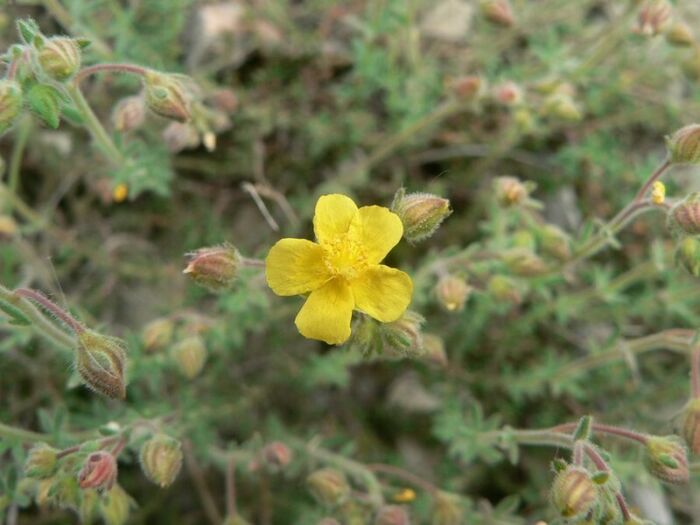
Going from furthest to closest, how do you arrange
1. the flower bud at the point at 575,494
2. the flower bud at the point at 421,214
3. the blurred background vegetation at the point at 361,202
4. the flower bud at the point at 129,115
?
the blurred background vegetation at the point at 361,202 < the flower bud at the point at 129,115 < the flower bud at the point at 421,214 < the flower bud at the point at 575,494

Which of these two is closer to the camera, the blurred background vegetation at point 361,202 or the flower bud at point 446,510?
the flower bud at point 446,510

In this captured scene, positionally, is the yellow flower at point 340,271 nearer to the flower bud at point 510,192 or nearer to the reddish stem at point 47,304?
the reddish stem at point 47,304

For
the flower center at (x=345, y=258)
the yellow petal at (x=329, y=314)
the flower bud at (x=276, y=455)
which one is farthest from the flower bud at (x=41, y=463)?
the flower center at (x=345, y=258)

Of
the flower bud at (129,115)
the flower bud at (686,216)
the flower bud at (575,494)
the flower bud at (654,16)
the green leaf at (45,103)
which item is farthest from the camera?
the flower bud at (654,16)

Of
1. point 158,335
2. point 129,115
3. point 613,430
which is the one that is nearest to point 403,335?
point 613,430

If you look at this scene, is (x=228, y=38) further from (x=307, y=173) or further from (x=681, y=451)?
(x=681, y=451)

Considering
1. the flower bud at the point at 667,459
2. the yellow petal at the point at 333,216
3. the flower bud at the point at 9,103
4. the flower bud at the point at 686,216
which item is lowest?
the flower bud at the point at 667,459

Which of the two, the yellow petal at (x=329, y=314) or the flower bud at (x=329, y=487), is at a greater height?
the yellow petal at (x=329, y=314)
